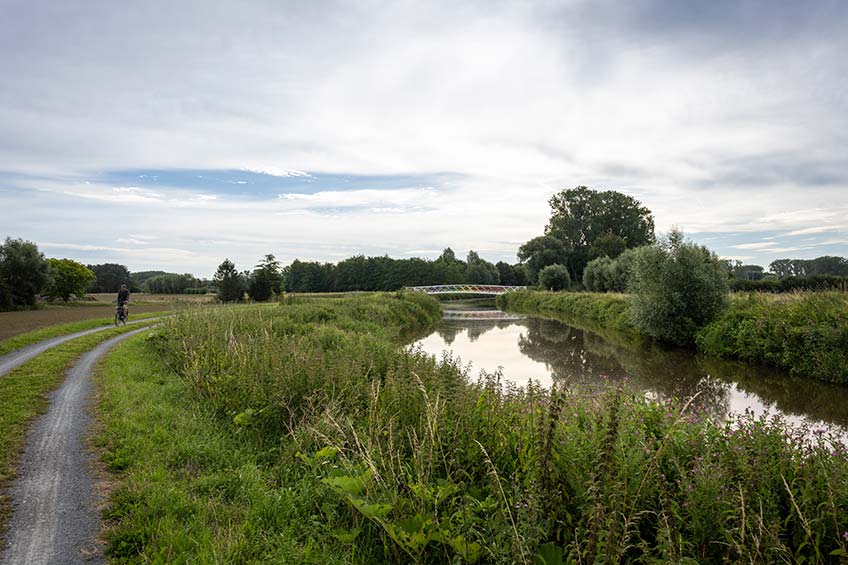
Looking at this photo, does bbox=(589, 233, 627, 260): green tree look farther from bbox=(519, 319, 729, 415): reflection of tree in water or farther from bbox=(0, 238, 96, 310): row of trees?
bbox=(0, 238, 96, 310): row of trees

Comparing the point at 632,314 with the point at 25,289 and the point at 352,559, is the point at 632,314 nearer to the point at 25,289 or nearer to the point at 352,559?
the point at 352,559

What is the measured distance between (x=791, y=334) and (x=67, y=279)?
5333 cm

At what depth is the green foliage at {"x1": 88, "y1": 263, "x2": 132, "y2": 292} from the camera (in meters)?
83.4

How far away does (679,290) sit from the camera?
24.1m

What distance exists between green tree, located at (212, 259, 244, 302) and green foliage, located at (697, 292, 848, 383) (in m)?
33.2

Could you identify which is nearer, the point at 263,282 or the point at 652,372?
the point at 652,372

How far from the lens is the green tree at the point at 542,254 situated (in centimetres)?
7012

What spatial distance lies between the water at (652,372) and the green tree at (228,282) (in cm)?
1965

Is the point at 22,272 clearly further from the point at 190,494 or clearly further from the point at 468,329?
the point at 190,494

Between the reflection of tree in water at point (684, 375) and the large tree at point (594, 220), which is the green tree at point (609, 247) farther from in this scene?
the reflection of tree in water at point (684, 375)

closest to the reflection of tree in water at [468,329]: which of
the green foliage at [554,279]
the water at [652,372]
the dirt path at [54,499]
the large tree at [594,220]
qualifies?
the water at [652,372]

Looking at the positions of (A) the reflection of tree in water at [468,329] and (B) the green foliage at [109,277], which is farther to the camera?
(B) the green foliage at [109,277]

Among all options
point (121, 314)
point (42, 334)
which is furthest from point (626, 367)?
point (121, 314)

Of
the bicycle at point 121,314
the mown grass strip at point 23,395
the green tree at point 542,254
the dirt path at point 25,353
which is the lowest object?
the mown grass strip at point 23,395
